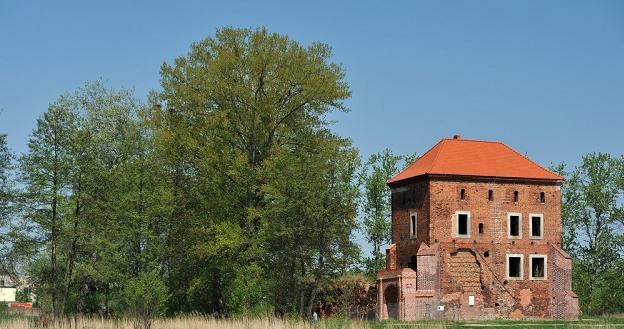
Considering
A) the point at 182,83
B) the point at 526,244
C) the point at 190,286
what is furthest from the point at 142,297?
the point at 526,244

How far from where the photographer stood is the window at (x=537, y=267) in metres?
55.7

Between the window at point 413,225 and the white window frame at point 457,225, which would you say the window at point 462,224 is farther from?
the window at point 413,225

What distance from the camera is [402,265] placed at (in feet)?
186

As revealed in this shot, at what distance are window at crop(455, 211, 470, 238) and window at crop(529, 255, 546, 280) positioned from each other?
429 centimetres

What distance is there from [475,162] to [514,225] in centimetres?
427

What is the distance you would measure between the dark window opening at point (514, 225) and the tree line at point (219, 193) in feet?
30.8

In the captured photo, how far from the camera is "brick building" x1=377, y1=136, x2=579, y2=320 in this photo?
176ft

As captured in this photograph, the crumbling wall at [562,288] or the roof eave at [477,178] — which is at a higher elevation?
the roof eave at [477,178]

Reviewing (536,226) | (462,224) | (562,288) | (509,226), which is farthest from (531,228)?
(462,224)

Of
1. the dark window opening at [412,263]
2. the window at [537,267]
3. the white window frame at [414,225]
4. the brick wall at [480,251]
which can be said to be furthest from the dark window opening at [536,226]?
the dark window opening at [412,263]

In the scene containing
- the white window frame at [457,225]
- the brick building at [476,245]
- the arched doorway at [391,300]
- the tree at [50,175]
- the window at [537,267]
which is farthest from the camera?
the window at [537,267]

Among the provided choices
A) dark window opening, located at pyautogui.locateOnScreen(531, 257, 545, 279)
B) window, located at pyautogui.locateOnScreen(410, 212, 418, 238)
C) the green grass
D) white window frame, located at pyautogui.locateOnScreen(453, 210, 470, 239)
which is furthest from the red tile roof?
the green grass

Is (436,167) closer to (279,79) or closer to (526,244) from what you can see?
(526,244)

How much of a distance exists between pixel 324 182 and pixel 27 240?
14.8 meters
